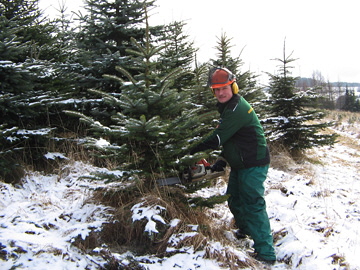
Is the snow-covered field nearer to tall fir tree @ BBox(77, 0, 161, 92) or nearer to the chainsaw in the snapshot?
the chainsaw

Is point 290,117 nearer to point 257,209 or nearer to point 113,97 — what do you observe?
point 257,209

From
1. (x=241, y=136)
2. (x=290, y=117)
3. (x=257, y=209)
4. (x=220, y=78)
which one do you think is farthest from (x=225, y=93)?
(x=290, y=117)

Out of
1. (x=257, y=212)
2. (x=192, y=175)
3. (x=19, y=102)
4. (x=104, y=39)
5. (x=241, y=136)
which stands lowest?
(x=257, y=212)

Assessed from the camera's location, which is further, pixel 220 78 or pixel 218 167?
pixel 218 167

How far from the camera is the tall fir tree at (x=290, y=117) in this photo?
8.03 metres

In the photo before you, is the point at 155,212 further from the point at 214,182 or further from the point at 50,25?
the point at 50,25

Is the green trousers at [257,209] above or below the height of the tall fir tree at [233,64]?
below

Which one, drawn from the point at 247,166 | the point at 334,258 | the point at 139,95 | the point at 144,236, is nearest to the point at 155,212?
the point at 144,236

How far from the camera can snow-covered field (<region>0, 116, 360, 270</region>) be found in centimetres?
269

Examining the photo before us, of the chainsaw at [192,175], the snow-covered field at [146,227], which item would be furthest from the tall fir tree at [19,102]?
the chainsaw at [192,175]

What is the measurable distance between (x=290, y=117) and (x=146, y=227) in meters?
6.58

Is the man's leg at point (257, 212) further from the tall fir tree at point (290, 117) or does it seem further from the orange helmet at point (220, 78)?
the tall fir tree at point (290, 117)

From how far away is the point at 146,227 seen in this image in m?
2.90

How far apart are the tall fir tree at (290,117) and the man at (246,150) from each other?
4771 mm
